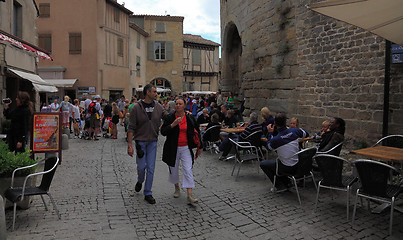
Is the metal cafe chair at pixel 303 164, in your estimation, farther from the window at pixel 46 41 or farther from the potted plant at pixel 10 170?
the window at pixel 46 41

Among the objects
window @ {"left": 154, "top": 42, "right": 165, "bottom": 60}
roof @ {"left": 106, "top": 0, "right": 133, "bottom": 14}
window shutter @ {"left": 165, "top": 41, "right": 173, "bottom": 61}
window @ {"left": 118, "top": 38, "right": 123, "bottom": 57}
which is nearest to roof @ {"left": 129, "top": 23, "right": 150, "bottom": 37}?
window @ {"left": 154, "top": 42, "right": 165, "bottom": 60}

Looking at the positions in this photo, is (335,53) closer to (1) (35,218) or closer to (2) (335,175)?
(2) (335,175)

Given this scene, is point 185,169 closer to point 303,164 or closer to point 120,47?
point 303,164

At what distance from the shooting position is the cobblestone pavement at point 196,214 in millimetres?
3836

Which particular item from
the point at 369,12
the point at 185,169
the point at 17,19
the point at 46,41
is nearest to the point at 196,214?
the point at 185,169

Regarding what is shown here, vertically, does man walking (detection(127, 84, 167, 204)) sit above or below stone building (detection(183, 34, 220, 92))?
below

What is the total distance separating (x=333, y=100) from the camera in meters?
8.67

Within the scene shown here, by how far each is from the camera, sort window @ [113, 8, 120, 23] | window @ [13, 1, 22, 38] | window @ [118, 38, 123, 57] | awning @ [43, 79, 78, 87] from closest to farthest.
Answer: window @ [13, 1, 22, 38]
awning @ [43, 79, 78, 87]
window @ [113, 8, 120, 23]
window @ [118, 38, 123, 57]

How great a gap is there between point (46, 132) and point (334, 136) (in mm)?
5509

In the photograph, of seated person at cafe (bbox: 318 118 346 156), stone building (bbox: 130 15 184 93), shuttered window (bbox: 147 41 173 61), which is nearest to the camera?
seated person at cafe (bbox: 318 118 346 156)

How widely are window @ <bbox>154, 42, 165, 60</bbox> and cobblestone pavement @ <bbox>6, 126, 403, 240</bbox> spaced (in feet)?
92.1

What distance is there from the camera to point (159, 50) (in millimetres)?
33438

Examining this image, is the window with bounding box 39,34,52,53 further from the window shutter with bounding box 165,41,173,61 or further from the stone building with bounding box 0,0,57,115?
the window shutter with bounding box 165,41,173,61

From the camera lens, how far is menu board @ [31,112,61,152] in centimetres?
686
